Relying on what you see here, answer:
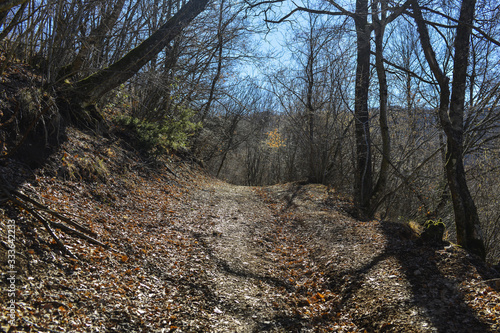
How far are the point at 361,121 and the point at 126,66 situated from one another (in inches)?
283

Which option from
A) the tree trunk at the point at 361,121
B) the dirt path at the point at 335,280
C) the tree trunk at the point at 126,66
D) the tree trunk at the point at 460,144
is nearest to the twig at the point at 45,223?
the dirt path at the point at 335,280

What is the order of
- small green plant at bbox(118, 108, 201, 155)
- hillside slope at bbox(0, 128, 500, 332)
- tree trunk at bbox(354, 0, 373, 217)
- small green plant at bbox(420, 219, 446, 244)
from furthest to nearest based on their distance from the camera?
small green plant at bbox(118, 108, 201, 155), tree trunk at bbox(354, 0, 373, 217), small green plant at bbox(420, 219, 446, 244), hillside slope at bbox(0, 128, 500, 332)

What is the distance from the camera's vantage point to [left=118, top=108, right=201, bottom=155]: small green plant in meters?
11.5

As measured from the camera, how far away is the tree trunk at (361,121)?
9.63 meters

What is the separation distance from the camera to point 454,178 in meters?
5.41

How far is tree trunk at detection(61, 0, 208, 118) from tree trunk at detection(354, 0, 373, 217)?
17.5ft

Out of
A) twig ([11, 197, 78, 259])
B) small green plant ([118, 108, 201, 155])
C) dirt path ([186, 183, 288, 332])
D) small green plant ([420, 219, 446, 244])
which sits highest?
small green plant ([118, 108, 201, 155])

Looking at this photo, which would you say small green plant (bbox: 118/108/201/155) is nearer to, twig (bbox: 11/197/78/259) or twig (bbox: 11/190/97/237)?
twig (bbox: 11/190/97/237)

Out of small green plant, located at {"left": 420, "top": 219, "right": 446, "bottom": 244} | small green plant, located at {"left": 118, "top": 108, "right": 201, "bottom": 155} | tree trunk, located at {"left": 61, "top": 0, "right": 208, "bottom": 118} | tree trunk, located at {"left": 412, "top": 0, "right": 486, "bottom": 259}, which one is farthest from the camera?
small green plant, located at {"left": 118, "top": 108, "right": 201, "bottom": 155}

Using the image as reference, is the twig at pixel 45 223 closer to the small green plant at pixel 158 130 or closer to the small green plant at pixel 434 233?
the small green plant at pixel 434 233

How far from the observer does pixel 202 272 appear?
4.99 m

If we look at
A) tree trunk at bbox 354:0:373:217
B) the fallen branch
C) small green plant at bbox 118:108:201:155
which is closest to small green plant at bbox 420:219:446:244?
tree trunk at bbox 354:0:373:217

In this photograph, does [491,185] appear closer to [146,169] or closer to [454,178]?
[454,178]

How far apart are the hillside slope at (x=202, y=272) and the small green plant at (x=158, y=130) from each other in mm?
3301
